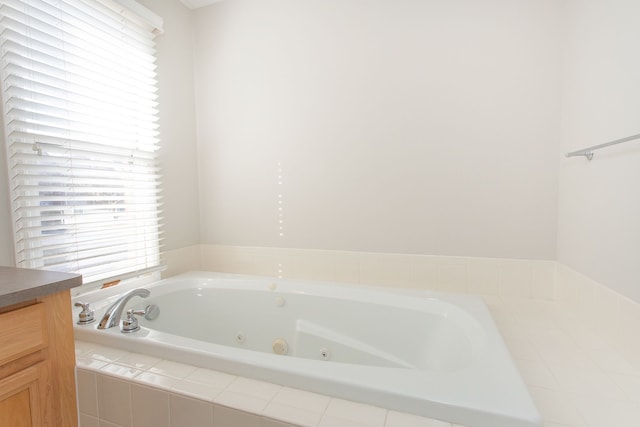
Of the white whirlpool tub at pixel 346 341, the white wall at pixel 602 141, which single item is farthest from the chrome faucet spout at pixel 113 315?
the white wall at pixel 602 141

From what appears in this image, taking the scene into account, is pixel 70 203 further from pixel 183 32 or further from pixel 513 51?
pixel 513 51

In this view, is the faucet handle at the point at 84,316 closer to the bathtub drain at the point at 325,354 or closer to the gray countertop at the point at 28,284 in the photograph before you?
the gray countertop at the point at 28,284

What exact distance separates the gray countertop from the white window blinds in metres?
0.53

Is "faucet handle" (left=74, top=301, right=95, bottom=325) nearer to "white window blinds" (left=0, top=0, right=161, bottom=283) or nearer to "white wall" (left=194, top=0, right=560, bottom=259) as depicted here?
"white window blinds" (left=0, top=0, right=161, bottom=283)

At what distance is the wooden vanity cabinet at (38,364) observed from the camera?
0.73m

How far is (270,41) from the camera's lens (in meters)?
2.03

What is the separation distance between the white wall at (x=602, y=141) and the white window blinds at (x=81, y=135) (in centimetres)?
233

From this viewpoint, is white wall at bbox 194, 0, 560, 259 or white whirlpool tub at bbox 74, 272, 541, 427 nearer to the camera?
white whirlpool tub at bbox 74, 272, 541, 427

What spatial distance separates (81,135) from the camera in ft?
4.91

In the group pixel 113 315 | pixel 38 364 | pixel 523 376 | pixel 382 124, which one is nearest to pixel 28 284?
pixel 38 364

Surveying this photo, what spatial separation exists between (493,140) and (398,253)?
83 cm

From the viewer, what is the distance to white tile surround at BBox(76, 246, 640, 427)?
2.65 ft

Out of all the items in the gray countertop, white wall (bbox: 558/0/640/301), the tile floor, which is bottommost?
the tile floor

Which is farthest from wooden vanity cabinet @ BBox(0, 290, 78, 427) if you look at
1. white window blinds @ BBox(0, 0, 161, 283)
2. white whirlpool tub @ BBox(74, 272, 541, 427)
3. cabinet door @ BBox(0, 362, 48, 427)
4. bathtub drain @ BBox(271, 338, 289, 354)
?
bathtub drain @ BBox(271, 338, 289, 354)
